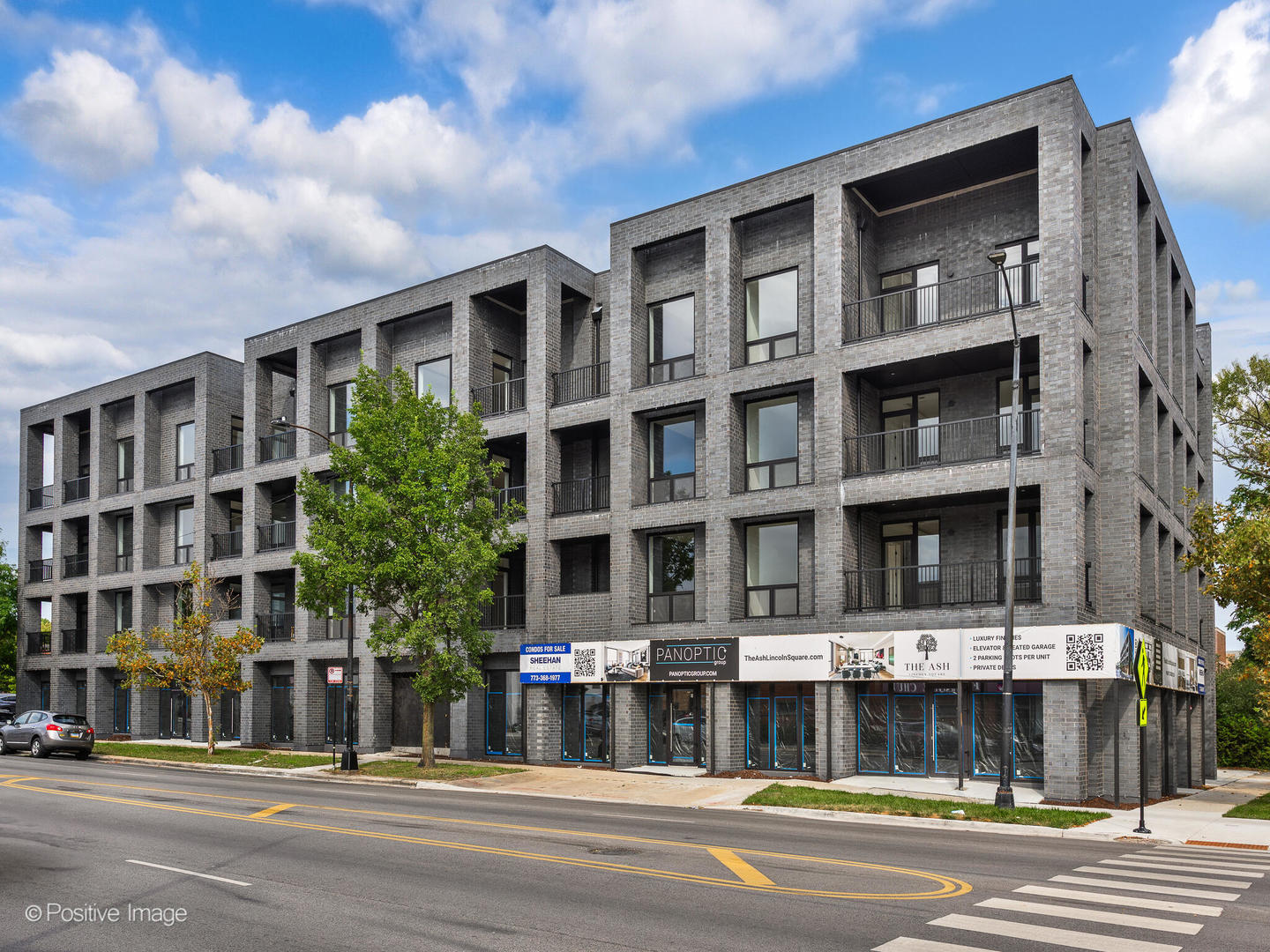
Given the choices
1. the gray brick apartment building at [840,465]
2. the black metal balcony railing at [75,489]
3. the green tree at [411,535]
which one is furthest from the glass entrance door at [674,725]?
the black metal balcony railing at [75,489]

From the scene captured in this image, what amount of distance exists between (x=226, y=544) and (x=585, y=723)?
20.9 meters

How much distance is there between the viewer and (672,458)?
1367 inches

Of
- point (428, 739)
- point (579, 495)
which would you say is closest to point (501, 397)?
point (579, 495)

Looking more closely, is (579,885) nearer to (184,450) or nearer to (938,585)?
(938,585)

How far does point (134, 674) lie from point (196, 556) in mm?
6411

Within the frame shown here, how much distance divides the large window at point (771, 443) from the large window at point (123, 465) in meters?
33.5

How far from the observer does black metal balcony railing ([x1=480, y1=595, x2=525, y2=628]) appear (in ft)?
123

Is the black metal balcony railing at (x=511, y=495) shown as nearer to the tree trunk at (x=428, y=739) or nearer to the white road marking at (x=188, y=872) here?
the tree trunk at (x=428, y=739)

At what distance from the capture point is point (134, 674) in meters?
42.7

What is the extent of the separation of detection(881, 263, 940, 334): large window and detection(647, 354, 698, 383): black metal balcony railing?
19.7ft

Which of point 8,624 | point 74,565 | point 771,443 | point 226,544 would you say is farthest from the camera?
point 8,624

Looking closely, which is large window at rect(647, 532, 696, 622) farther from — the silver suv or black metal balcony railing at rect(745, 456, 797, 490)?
the silver suv

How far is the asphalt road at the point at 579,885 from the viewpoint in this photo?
397 inches

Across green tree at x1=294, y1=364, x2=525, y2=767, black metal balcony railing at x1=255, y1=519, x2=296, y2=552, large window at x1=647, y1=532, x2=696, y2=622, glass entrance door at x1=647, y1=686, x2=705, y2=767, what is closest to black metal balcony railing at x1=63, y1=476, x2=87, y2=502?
black metal balcony railing at x1=255, y1=519, x2=296, y2=552
